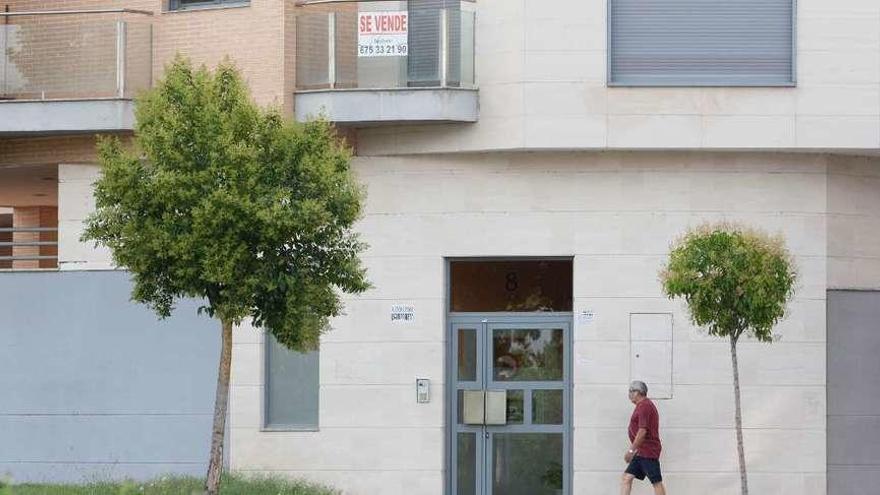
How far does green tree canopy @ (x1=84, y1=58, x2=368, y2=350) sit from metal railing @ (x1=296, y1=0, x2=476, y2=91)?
2.99m

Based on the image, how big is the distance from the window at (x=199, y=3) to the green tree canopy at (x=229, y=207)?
3.63m

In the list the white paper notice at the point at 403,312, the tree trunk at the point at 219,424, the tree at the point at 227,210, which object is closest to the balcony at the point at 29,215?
the white paper notice at the point at 403,312

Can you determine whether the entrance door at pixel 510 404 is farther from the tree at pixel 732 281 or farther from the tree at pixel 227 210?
the tree at pixel 227 210

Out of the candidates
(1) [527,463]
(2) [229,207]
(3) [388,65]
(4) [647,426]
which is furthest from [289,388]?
(2) [229,207]

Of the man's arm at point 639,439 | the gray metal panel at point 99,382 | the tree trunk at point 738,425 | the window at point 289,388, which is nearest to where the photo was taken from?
the tree trunk at point 738,425

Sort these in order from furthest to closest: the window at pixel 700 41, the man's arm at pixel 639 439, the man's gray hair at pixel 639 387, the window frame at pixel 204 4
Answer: the window frame at pixel 204 4 → the window at pixel 700 41 → the man's gray hair at pixel 639 387 → the man's arm at pixel 639 439

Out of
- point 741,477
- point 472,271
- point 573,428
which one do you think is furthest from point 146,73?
point 741,477

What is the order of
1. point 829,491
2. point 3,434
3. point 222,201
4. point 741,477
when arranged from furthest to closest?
point 3,434 < point 829,491 < point 741,477 < point 222,201

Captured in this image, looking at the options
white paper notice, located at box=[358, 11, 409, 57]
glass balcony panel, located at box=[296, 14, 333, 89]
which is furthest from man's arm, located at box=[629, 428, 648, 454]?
glass balcony panel, located at box=[296, 14, 333, 89]

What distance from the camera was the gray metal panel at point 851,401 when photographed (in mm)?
18594

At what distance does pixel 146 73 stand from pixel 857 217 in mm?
8319

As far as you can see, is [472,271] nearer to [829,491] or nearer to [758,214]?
[758,214]

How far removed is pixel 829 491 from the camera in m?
18.6

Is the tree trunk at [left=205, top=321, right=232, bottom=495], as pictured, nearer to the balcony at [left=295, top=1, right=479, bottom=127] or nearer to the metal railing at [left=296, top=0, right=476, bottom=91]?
the balcony at [left=295, top=1, right=479, bottom=127]
